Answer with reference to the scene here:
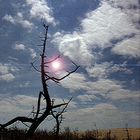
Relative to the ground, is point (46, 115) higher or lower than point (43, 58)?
lower

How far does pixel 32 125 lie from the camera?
16.6 m

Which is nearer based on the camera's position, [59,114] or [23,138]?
[23,138]

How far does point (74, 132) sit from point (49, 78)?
542 inches

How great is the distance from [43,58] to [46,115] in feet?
9.70

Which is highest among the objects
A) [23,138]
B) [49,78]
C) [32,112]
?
[49,78]

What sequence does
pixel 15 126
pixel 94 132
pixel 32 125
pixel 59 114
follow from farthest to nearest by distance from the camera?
pixel 94 132
pixel 15 126
pixel 59 114
pixel 32 125

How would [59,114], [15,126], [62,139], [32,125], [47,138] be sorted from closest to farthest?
[32,125]
[59,114]
[15,126]
[47,138]
[62,139]

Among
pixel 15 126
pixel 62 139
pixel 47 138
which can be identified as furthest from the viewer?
pixel 62 139

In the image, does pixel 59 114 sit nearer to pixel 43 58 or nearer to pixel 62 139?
pixel 43 58

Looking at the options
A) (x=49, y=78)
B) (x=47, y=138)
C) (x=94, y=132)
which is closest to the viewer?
(x=49, y=78)

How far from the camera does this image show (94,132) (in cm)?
3250

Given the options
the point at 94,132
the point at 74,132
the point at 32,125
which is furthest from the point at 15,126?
the point at 94,132

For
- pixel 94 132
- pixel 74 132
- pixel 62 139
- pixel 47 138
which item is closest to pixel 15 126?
pixel 47 138

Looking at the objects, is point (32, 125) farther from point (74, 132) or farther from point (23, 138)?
point (74, 132)
